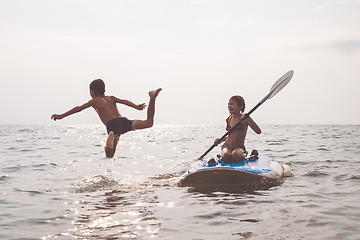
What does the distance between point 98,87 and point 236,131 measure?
10.7 feet

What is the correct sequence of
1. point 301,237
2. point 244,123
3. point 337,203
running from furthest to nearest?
point 244,123
point 337,203
point 301,237

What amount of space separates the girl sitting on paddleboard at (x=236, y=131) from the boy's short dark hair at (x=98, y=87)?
290cm

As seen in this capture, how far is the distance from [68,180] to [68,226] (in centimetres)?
503

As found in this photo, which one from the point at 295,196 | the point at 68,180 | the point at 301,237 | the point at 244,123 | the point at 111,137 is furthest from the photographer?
the point at 68,180

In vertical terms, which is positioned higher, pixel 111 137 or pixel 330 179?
pixel 111 137

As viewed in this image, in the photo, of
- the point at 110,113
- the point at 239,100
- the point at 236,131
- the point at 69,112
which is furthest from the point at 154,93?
the point at 236,131

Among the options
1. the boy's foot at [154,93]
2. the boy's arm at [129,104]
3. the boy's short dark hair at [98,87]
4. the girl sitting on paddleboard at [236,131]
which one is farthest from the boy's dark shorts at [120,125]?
the girl sitting on paddleboard at [236,131]

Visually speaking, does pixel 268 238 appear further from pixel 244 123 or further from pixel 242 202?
pixel 244 123

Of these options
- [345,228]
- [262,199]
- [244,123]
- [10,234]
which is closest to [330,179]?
[244,123]

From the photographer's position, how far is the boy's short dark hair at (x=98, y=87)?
7.33 m

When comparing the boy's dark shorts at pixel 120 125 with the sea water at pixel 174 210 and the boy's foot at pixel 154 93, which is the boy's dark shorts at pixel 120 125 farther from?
the sea water at pixel 174 210

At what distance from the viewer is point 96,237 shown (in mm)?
4266

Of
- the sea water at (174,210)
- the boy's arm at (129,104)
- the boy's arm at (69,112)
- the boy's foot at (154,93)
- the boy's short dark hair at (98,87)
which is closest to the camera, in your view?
the sea water at (174,210)

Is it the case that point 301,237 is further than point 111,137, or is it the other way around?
point 111,137
